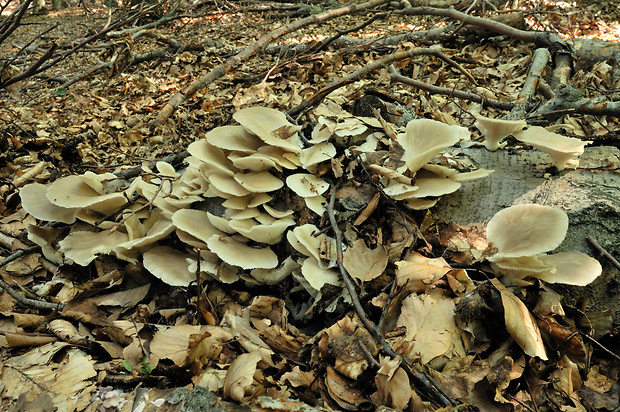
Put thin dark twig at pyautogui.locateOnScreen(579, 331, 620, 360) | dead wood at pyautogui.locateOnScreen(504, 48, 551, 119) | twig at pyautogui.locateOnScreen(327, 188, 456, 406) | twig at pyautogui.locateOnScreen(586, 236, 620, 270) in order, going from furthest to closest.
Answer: dead wood at pyautogui.locateOnScreen(504, 48, 551, 119), twig at pyautogui.locateOnScreen(586, 236, 620, 270), thin dark twig at pyautogui.locateOnScreen(579, 331, 620, 360), twig at pyautogui.locateOnScreen(327, 188, 456, 406)

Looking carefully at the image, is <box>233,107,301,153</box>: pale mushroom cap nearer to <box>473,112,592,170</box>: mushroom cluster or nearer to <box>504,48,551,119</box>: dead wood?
<box>473,112,592,170</box>: mushroom cluster

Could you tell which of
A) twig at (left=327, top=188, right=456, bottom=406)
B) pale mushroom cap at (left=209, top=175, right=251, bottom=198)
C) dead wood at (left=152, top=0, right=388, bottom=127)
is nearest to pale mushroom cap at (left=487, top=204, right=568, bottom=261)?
twig at (left=327, top=188, right=456, bottom=406)

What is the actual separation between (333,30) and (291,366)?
28.7ft

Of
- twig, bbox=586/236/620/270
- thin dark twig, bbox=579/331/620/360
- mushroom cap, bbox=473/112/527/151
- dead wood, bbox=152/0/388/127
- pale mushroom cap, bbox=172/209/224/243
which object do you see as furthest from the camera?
dead wood, bbox=152/0/388/127

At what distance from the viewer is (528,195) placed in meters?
2.54

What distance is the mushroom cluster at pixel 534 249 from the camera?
2.08 metres

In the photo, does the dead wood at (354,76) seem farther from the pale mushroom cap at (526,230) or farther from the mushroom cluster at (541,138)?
the pale mushroom cap at (526,230)

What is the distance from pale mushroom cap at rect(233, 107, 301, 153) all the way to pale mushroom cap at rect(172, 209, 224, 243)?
72 cm

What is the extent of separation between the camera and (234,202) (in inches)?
110

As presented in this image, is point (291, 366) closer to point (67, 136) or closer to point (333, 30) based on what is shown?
point (67, 136)

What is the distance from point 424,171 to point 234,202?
4.43ft

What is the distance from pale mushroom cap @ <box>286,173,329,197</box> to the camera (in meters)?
2.68

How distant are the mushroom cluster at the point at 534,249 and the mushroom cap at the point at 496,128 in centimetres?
59

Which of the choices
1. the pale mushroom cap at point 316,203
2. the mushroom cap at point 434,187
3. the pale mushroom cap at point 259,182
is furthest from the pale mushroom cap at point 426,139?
the pale mushroom cap at point 259,182
